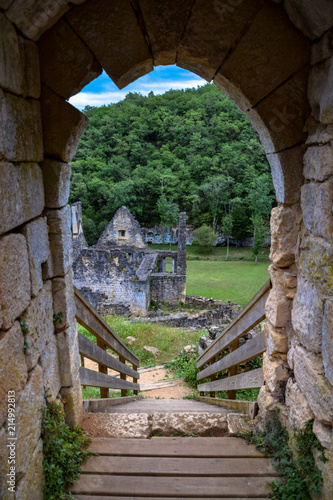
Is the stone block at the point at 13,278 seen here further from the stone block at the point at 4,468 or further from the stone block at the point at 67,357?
the stone block at the point at 67,357

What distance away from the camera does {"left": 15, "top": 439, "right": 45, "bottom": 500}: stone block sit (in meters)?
1.71

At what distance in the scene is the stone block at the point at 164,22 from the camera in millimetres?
2012

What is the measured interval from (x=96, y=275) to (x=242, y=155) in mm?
28021

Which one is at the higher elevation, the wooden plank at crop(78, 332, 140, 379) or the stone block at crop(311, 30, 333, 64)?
the stone block at crop(311, 30, 333, 64)

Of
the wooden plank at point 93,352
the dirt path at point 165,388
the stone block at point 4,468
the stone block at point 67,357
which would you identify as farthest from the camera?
the dirt path at point 165,388

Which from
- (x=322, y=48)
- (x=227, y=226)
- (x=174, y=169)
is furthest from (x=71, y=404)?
(x=174, y=169)

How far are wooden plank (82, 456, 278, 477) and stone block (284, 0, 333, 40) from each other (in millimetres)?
2631

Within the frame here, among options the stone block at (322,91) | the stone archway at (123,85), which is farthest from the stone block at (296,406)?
the stone block at (322,91)

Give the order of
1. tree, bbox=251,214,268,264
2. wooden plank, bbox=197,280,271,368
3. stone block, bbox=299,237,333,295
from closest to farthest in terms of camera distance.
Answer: stone block, bbox=299,237,333,295 < wooden plank, bbox=197,280,271,368 < tree, bbox=251,214,268,264

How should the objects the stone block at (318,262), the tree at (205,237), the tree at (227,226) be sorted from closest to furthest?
the stone block at (318,262)
the tree at (205,237)
the tree at (227,226)

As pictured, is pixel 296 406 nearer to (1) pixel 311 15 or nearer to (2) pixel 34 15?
(1) pixel 311 15

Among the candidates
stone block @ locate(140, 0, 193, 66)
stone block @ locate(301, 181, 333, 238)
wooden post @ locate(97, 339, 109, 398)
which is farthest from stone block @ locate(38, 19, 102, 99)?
wooden post @ locate(97, 339, 109, 398)

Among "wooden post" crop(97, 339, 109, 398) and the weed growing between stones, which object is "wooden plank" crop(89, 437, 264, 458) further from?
"wooden post" crop(97, 339, 109, 398)

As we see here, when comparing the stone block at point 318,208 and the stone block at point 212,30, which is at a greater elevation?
the stone block at point 212,30
